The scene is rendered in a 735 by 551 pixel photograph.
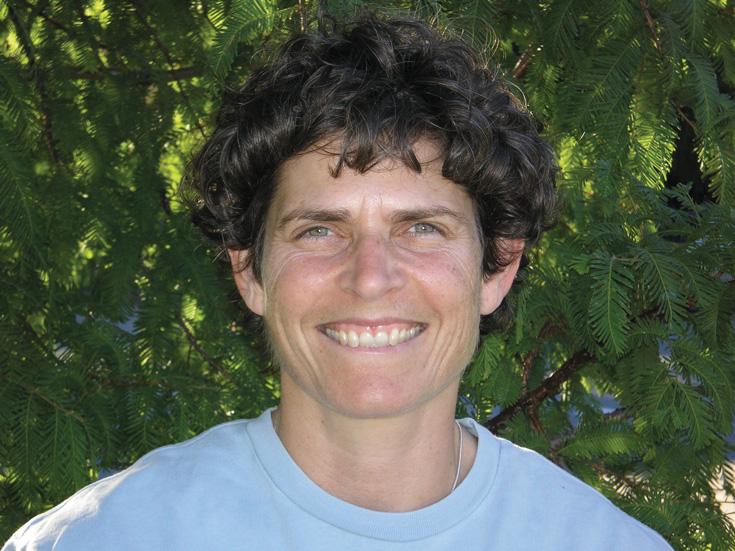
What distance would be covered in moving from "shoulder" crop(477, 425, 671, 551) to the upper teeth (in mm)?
344

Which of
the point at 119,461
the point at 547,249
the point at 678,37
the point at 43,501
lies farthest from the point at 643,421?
the point at 43,501

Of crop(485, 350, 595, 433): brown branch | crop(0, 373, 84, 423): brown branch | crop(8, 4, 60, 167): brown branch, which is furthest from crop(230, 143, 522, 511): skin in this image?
crop(8, 4, 60, 167): brown branch

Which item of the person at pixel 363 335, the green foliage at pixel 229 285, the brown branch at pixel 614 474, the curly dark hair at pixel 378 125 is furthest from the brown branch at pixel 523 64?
the brown branch at pixel 614 474

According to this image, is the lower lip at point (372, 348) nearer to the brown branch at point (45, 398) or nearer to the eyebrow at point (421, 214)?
the eyebrow at point (421, 214)

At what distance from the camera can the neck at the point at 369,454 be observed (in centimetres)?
144

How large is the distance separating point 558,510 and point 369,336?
0.51 m

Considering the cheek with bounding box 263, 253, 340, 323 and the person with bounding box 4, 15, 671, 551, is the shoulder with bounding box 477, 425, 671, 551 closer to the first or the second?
the person with bounding box 4, 15, 671, 551

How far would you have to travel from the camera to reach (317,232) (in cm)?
143

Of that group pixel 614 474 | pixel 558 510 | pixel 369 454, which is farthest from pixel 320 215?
pixel 614 474

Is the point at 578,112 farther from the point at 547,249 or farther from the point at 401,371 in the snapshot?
the point at 401,371

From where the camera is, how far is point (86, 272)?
7.45 feet

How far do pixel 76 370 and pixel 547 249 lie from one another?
1349mm

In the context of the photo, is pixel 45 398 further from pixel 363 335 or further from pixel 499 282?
pixel 499 282

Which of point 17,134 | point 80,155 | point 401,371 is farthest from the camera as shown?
point 80,155
